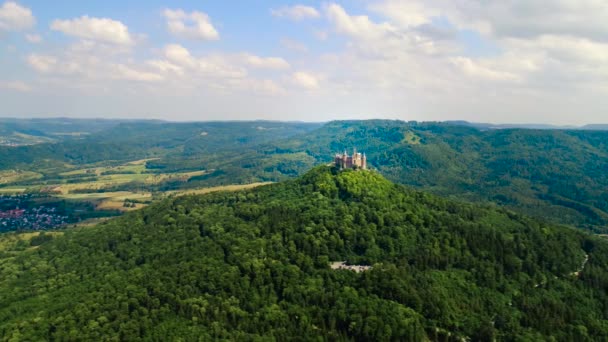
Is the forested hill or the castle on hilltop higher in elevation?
the castle on hilltop

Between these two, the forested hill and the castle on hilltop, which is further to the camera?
the castle on hilltop

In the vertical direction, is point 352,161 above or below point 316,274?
above

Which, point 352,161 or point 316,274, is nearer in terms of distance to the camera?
point 316,274

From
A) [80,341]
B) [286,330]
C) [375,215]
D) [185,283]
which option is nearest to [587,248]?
[375,215]

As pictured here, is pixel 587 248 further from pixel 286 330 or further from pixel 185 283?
pixel 185 283
